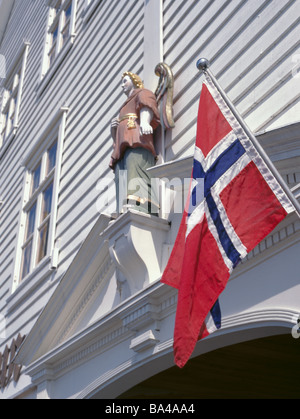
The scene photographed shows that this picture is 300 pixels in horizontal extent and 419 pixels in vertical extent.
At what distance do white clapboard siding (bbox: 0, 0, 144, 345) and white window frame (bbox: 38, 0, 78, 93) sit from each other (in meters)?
0.13

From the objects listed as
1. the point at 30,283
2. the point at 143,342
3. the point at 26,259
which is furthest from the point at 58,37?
the point at 143,342

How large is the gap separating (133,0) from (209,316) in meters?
5.23

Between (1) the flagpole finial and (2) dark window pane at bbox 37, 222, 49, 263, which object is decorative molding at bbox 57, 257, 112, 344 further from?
(1) the flagpole finial

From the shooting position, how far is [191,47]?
20.4ft

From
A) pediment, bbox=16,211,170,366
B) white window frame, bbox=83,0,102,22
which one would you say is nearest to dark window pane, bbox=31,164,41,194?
white window frame, bbox=83,0,102,22

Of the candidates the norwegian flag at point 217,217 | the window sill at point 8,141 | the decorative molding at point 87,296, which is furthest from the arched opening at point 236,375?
the window sill at point 8,141

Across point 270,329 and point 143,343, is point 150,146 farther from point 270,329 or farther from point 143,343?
point 270,329

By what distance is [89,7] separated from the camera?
964cm

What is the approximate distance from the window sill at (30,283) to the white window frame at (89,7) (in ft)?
11.9

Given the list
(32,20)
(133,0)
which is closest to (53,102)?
(133,0)

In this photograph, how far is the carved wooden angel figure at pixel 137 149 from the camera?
226 inches

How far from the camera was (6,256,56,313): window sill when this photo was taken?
27.3 ft

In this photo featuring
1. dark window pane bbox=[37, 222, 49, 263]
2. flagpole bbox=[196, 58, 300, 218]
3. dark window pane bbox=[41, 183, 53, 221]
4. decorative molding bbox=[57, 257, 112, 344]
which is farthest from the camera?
dark window pane bbox=[41, 183, 53, 221]

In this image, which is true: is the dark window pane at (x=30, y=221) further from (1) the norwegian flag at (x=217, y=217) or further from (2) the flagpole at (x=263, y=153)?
(2) the flagpole at (x=263, y=153)
